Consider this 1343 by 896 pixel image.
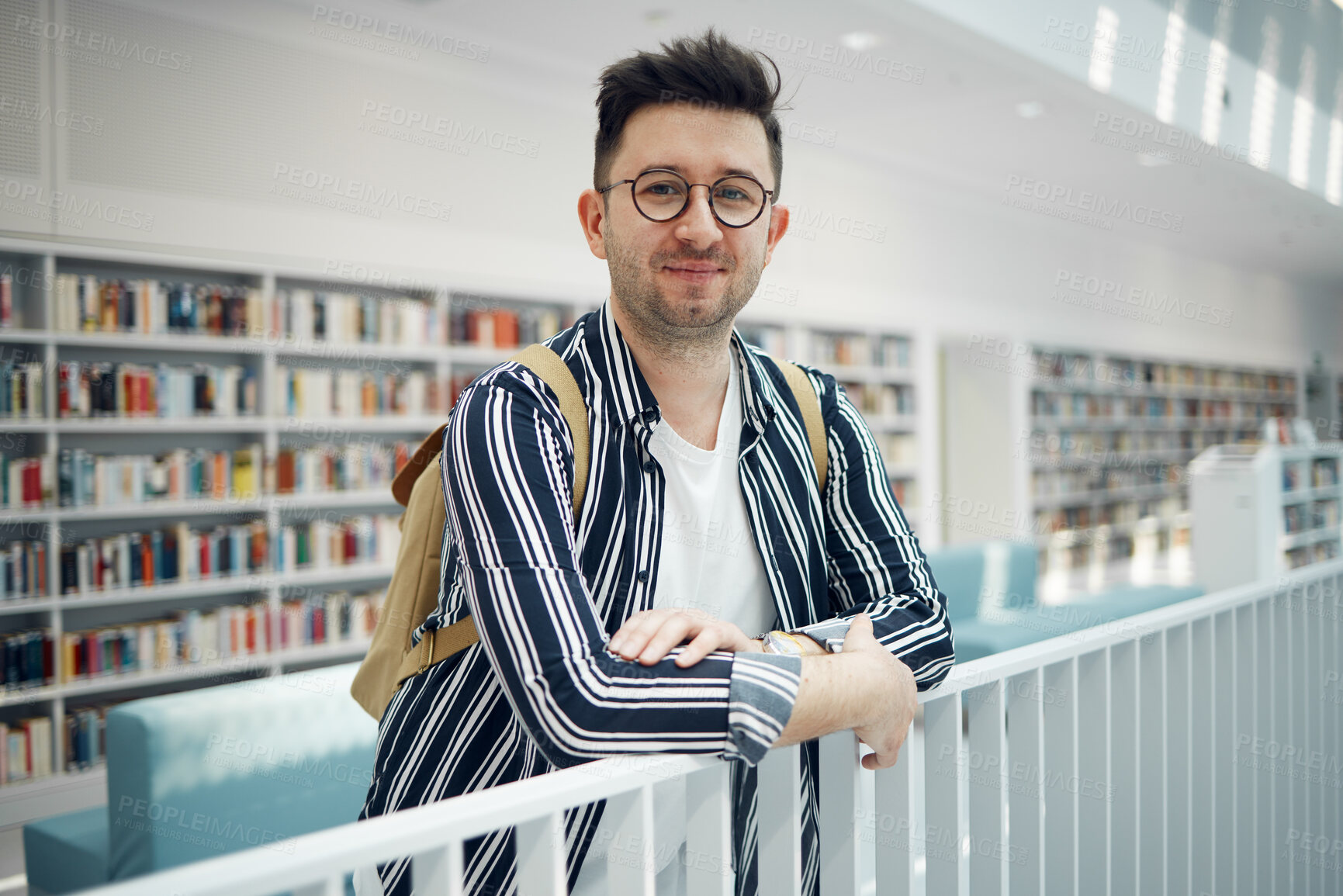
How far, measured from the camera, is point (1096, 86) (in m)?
5.19

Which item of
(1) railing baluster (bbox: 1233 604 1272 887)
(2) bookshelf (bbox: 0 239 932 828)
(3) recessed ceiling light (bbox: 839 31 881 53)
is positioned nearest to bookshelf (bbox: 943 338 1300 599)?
(3) recessed ceiling light (bbox: 839 31 881 53)

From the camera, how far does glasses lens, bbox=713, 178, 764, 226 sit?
117 cm

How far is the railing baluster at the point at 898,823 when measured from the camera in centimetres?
112

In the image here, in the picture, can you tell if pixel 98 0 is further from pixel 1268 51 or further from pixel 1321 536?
pixel 1321 536

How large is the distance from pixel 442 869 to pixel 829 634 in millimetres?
548

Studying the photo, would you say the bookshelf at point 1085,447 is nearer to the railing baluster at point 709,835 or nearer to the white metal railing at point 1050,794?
the white metal railing at point 1050,794

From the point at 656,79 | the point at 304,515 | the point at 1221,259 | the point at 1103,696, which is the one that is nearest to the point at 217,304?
the point at 304,515

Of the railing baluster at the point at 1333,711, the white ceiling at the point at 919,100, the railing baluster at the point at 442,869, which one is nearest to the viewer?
the railing baluster at the point at 442,869

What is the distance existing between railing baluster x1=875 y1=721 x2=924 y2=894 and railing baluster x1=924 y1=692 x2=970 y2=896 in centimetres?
5

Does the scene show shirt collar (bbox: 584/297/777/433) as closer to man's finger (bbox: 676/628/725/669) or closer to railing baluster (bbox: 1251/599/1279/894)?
man's finger (bbox: 676/628/725/669)

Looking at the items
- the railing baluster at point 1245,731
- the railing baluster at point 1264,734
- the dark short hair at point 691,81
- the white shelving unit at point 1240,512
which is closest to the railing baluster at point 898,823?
the dark short hair at point 691,81

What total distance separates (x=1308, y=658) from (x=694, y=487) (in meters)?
1.78

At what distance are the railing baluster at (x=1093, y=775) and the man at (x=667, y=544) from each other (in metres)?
0.41

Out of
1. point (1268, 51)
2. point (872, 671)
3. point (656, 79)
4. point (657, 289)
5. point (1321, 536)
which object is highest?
point (1268, 51)
